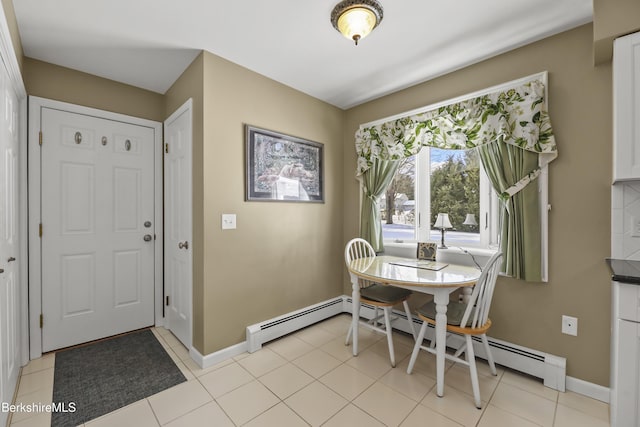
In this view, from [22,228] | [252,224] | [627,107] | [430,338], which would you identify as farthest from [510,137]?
[22,228]

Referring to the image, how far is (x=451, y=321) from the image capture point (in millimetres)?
1877

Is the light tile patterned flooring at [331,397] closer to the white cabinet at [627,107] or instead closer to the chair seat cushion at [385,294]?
the chair seat cushion at [385,294]

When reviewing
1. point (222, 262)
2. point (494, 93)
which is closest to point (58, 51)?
point (222, 262)

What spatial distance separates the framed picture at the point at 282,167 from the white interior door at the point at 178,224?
529 mm

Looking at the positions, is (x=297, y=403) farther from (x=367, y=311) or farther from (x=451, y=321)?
(x=367, y=311)

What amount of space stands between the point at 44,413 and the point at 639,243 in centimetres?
373

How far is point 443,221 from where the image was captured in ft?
8.09

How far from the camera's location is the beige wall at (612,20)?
1514mm

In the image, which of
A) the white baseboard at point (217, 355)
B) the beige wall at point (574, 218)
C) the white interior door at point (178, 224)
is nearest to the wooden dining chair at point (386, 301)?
the beige wall at point (574, 218)

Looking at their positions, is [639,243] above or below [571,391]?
above

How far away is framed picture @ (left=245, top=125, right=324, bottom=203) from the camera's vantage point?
97.9 inches

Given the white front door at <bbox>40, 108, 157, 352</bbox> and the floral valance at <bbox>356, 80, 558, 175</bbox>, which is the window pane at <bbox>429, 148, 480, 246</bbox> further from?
the white front door at <bbox>40, 108, 157, 352</bbox>

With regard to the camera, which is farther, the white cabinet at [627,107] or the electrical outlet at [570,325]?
the electrical outlet at [570,325]

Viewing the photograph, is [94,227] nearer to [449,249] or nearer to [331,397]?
[331,397]
